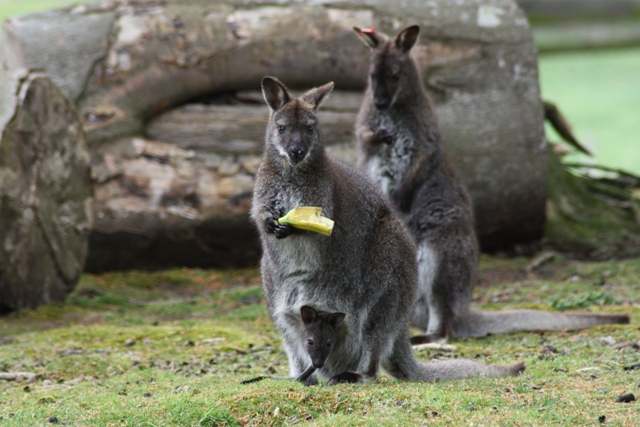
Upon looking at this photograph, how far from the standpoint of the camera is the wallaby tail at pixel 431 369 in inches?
213

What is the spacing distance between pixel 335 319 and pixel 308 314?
173 millimetres

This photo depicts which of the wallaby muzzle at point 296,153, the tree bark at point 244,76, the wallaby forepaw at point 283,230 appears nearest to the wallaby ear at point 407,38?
the tree bark at point 244,76

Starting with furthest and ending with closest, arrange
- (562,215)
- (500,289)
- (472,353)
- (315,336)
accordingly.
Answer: (562,215) < (500,289) < (472,353) < (315,336)

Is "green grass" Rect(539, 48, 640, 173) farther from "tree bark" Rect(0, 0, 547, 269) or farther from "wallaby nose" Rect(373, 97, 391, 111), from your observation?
"wallaby nose" Rect(373, 97, 391, 111)

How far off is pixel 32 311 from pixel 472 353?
13.7 feet

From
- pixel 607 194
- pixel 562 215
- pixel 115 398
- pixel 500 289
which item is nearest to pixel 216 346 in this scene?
pixel 115 398

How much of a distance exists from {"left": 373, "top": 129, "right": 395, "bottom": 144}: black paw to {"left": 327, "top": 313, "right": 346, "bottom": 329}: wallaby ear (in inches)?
114

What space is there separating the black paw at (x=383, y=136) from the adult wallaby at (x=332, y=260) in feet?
7.74

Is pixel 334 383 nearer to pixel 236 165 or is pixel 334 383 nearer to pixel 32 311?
pixel 32 311

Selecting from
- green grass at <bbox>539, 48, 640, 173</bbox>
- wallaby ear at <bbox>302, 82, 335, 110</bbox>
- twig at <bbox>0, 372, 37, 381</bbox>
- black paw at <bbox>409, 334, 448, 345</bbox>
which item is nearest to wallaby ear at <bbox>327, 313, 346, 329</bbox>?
wallaby ear at <bbox>302, 82, 335, 110</bbox>

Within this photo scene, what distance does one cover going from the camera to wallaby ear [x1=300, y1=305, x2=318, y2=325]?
17.3ft

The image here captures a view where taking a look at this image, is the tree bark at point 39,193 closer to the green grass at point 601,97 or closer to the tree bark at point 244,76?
the tree bark at point 244,76

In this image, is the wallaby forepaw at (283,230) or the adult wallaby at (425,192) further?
the adult wallaby at (425,192)

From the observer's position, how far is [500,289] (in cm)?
900
